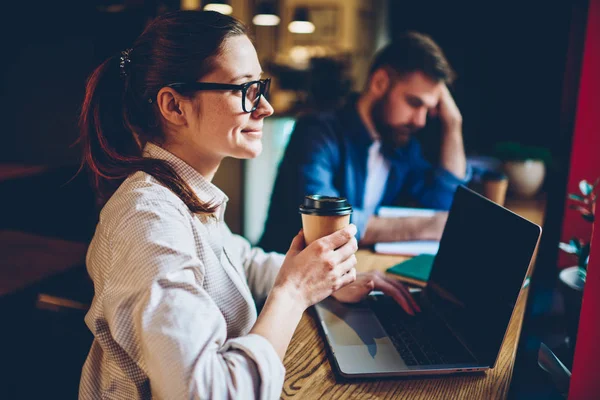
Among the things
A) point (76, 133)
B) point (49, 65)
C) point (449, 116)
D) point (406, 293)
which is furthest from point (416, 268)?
point (49, 65)

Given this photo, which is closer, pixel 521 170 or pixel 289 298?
pixel 289 298

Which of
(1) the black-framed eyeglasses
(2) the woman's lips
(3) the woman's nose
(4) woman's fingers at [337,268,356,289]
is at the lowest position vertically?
(4) woman's fingers at [337,268,356,289]

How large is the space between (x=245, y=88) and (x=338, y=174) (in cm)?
125

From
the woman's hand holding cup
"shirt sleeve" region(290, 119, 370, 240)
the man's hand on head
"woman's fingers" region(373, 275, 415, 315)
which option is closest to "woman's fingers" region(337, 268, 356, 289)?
the woman's hand holding cup

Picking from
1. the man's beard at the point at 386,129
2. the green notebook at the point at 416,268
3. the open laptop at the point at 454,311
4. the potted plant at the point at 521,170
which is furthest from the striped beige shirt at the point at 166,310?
the potted plant at the point at 521,170

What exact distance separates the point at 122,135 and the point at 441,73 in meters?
1.52

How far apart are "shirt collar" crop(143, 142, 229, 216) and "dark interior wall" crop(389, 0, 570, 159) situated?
2333mm

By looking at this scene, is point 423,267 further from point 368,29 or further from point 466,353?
point 368,29

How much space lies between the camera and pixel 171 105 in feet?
3.36

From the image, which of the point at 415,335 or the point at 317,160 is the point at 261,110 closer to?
the point at 415,335

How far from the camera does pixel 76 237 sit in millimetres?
2055

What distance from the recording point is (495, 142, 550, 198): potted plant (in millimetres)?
2385

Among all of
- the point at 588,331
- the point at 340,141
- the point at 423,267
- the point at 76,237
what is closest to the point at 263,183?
the point at 340,141

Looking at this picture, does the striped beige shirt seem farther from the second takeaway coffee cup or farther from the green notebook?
the green notebook
